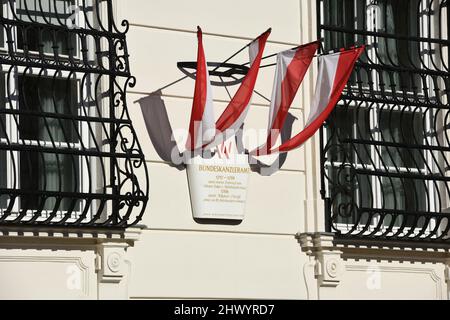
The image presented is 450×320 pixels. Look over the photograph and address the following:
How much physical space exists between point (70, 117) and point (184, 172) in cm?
117

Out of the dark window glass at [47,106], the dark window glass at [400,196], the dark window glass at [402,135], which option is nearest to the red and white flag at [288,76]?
the dark window glass at [402,135]

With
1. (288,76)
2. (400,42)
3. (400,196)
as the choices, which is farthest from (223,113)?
(400,42)

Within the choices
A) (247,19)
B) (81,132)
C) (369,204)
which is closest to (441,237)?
(369,204)

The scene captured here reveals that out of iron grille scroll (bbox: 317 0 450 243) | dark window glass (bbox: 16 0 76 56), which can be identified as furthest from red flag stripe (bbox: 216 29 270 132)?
dark window glass (bbox: 16 0 76 56)

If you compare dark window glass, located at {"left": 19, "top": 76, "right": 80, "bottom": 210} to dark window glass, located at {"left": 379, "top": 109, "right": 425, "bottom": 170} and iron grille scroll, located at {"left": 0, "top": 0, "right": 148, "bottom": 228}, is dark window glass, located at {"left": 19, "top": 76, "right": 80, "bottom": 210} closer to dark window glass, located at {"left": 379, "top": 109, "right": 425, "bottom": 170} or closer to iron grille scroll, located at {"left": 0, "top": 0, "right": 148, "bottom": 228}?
iron grille scroll, located at {"left": 0, "top": 0, "right": 148, "bottom": 228}

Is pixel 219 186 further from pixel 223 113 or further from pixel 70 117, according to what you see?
pixel 70 117

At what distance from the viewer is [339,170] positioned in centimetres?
1262

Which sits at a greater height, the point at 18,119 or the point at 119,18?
the point at 119,18

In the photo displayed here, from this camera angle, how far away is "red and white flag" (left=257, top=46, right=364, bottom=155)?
12203mm

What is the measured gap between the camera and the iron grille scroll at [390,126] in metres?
12.8

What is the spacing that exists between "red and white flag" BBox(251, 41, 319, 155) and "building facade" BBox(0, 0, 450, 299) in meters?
0.25

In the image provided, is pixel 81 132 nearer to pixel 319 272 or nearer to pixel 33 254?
pixel 33 254

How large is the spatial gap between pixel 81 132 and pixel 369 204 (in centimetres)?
284

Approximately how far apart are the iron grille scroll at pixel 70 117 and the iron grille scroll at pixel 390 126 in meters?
2.03
